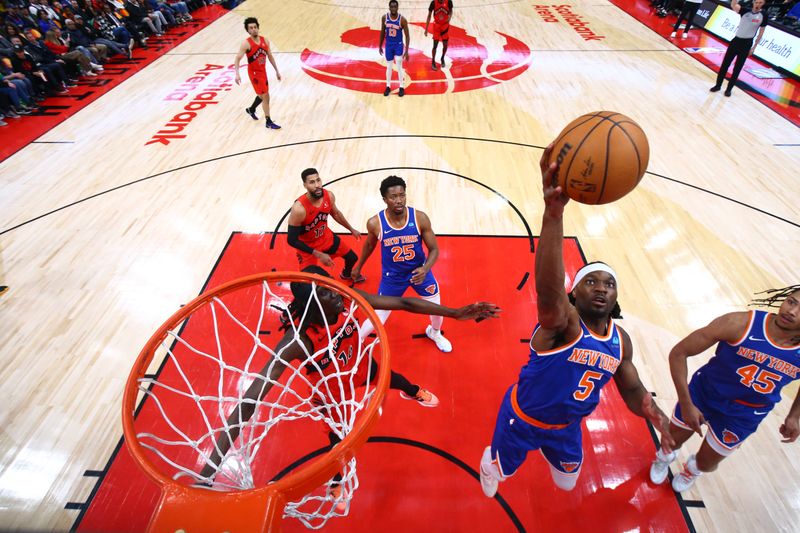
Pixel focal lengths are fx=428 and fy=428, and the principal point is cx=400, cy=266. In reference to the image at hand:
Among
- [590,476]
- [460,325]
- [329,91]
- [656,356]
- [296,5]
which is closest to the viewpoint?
[590,476]

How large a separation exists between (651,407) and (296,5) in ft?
55.4

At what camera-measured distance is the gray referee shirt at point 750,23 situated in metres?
7.02

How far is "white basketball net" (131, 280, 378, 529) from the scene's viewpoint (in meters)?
2.32

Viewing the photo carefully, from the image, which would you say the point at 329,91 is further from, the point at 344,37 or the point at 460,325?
the point at 460,325

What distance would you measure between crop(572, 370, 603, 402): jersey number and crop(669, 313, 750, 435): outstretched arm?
1.69ft

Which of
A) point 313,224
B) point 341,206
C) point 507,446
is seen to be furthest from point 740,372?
point 341,206

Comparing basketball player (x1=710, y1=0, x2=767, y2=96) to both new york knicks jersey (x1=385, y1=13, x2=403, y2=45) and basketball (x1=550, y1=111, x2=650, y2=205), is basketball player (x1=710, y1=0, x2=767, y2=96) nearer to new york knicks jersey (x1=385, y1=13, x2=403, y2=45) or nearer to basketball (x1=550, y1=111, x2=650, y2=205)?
new york knicks jersey (x1=385, y1=13, x2=403, y2=45)

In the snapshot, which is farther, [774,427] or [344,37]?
[344,37]

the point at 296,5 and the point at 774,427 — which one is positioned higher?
the point at 296,5

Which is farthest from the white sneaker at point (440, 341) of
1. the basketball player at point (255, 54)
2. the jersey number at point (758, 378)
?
the basketball player at point (255, 54)

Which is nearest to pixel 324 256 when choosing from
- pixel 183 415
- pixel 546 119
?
pixel 183 415

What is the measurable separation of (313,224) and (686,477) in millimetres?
3413

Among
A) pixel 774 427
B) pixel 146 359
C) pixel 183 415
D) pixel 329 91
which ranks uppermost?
pixel 146 359

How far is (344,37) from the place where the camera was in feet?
38.9
